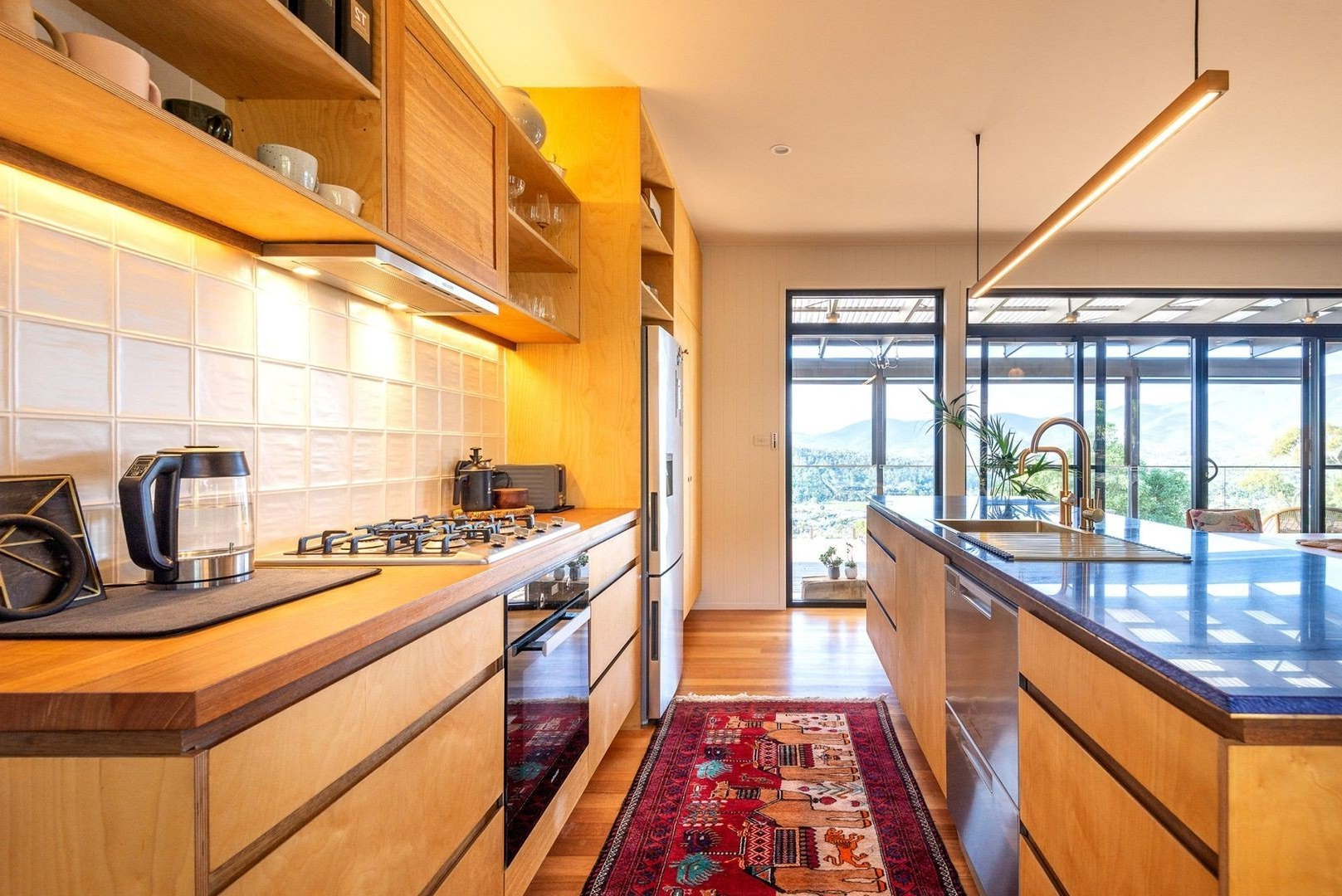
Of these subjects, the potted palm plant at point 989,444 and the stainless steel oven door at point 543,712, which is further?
the potted palm plant at point 989,444

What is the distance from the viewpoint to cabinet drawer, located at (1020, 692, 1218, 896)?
0.85 metres

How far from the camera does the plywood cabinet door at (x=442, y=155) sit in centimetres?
157

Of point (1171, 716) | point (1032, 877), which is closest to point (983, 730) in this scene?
point (1032, 877)

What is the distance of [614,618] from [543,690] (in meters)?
0.71

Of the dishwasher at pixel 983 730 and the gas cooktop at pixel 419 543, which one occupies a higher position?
the gas cooktop at pixel 419 543

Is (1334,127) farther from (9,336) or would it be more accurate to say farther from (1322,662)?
(9,336)

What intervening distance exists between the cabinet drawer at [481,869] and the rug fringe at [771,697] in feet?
5.67

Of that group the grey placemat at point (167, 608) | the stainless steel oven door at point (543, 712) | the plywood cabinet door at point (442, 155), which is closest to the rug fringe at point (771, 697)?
the stainless steel oven door at point (543, 712)

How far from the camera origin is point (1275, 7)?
2297 millimetres

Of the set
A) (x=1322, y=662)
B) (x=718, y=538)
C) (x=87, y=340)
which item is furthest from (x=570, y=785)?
(x=718, y=538)

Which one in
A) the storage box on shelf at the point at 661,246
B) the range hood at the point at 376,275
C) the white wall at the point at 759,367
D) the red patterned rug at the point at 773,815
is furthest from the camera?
the white wall at the point at 759,367

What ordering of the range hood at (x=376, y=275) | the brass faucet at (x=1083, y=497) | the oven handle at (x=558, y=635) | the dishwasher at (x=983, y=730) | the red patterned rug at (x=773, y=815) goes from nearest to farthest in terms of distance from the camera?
1. the dishwasher at (x=983, y=730)
2. the range hood at (x=376, y=275)
3. the oven handle at (x=558, y=635)
4. the red patterned rug at (x=773, y=815)
5. the brass faucet at (x=1083, y=497)

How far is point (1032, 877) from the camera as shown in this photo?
128cm

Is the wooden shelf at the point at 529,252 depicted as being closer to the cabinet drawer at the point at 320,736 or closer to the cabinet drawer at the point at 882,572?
the cabinet drawer at the point at 320,736
